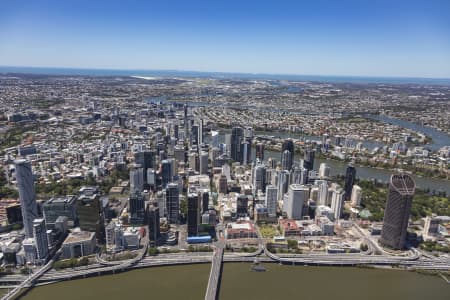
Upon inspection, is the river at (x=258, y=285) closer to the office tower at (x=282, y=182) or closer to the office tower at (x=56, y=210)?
the office tower at (x=56, y=210)

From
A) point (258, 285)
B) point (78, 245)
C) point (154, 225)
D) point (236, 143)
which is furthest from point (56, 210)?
point (236, 143)

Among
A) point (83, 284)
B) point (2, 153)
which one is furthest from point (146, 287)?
point (2, 153)

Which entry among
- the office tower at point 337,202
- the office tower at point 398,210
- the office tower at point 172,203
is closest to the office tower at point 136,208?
the office tower at point 172,203

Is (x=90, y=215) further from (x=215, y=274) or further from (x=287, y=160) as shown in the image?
(x=287, y=160)

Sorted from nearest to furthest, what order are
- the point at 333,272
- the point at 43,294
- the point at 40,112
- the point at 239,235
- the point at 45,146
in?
the point at 43,294 → the point at 333,272 → the point at 239,235 → the point at 45,146 → the point at 40,112

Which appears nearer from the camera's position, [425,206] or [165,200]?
[165,200]

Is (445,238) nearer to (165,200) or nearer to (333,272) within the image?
(333,272)
